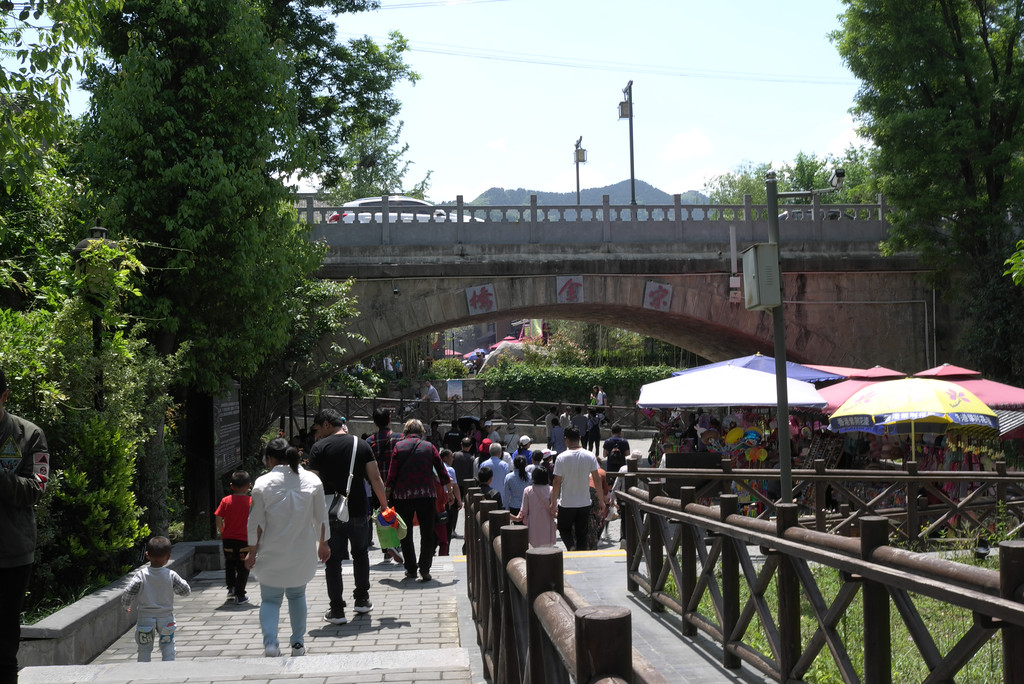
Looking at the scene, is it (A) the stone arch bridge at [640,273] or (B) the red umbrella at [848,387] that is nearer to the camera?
(B) the red umbrella at [848,387]

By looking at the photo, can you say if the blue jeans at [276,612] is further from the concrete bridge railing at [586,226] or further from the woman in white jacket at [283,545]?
the concrete bridge railing at [586,226]

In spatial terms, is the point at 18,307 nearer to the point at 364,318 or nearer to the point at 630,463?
the point at 630,463

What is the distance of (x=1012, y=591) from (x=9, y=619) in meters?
4.13

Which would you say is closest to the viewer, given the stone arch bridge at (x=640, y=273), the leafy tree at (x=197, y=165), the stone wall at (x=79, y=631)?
the stone wall at (x=79, y=631)

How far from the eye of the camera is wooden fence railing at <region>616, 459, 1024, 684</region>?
10.4 feet

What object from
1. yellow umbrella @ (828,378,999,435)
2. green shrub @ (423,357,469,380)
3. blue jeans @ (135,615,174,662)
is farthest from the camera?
green shrub @ (423,357,469,380)

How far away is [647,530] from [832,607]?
2.83 metres

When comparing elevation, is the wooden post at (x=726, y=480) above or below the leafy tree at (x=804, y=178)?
below

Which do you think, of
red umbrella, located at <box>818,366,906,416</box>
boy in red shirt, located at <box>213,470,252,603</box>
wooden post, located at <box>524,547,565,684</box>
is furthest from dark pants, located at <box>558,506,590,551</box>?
wooden post, located at <box>524,547,565,684</box>

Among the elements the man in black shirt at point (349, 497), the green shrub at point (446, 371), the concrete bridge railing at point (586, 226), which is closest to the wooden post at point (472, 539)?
the man in black shirt at point (349, 497)

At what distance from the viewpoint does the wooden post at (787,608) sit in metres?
4.75

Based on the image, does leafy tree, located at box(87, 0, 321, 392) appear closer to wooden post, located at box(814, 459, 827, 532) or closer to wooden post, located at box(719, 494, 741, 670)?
wooden post, located at box(814, 459, 827, 532)

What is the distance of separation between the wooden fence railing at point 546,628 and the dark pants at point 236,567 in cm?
349

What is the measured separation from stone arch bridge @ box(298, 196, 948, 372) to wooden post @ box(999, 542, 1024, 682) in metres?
18.1
